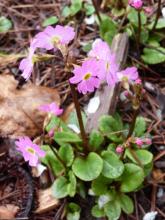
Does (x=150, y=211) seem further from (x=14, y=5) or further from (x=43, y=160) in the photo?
(x=14, y=5)

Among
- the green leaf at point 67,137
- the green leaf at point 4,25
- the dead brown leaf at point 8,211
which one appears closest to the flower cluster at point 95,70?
the green leaf at point 67,137

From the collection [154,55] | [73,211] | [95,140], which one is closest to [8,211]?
[73,211]

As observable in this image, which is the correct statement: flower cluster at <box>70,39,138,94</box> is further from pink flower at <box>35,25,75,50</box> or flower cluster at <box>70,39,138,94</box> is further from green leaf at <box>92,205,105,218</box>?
green leaf at <box>92,205,105,218</box>

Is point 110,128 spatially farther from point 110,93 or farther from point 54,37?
point 54,37

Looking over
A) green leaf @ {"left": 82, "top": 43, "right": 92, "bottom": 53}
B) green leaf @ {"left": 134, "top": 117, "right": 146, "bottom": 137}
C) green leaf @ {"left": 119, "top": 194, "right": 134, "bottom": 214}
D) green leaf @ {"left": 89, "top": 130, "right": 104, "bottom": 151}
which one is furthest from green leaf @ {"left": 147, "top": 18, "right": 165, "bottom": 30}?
green leaf @ {"left": 119, "top": 194, "right": 134, "bottom": 214}

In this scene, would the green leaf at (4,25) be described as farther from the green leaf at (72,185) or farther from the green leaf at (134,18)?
the green leaf at (72,185)

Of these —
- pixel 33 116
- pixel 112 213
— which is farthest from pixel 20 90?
pixel 112 213
